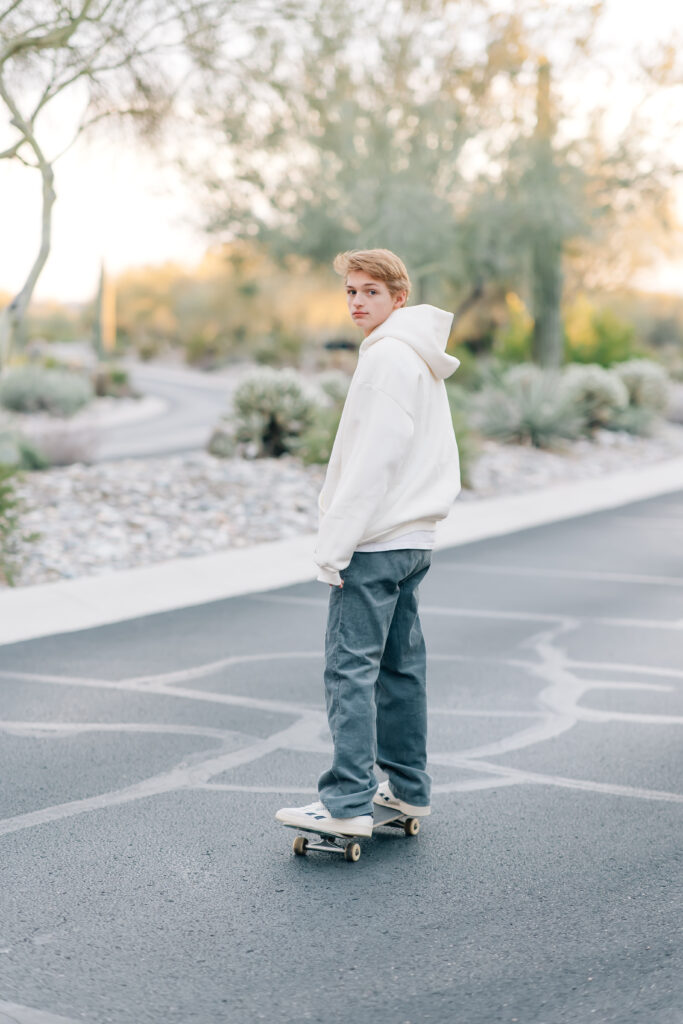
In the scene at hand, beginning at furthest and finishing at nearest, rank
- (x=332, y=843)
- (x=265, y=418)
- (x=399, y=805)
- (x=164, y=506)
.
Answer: (x=265, y=418), (x=164, y=506), (x=399, y=805), (x=332, y=843)

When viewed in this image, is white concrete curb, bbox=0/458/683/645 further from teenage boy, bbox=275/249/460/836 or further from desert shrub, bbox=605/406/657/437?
desert shrub, bbox=605/406/657/437

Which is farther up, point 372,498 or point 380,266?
point 380,266

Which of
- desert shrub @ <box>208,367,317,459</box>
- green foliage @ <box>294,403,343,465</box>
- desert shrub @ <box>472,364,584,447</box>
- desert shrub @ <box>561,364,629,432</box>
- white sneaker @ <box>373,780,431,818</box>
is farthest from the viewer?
desert shrub @ <box>561,364,629,432</box>

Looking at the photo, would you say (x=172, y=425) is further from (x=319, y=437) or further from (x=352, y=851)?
(x=352, y=851)

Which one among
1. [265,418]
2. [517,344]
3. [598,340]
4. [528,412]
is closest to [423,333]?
[265,418]

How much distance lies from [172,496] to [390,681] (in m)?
10.4

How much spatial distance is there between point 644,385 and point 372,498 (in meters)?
25.8

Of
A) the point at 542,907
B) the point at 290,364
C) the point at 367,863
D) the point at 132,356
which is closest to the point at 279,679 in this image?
the point at 367,863

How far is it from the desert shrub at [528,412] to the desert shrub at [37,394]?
13259mm

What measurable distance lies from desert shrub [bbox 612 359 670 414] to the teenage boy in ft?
82.1

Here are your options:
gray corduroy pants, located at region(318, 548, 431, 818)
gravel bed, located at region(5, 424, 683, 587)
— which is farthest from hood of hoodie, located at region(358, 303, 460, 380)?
gravel bed, located at region(5, 424, 683, 587)

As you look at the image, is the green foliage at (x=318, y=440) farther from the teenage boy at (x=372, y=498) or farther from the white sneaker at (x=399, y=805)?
the teenage boy at (x=372, y=498)

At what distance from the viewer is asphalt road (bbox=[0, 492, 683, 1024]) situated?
3688 mm

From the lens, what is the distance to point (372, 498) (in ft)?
14.7
